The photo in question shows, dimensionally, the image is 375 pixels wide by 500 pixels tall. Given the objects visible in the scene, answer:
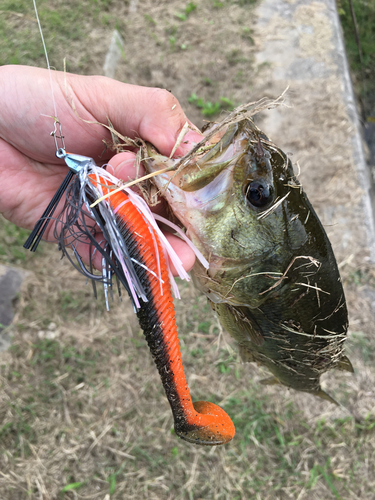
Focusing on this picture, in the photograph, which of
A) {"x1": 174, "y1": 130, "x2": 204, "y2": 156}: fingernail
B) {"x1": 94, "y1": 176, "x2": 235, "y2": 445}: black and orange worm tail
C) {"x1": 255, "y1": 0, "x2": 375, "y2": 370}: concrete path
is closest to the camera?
{"x1": 94, "y1": 176, "x2": 235, "y2": 445}: black and orange worm tail

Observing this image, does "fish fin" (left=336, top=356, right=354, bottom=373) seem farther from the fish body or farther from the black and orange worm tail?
the black and orange worm tail

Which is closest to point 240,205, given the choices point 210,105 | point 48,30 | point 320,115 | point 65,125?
point 65,125

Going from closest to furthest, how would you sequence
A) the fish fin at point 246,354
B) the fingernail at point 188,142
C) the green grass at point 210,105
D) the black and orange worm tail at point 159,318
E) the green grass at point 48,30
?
the black and orange worm tail at point 159,318
the fingernail at point 188,142
the fish fin at point 246,354
the green grass at point 48,30
the green grass at point 210,105

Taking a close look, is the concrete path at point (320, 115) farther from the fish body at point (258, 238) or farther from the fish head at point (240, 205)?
the fish head at point (240, 205)

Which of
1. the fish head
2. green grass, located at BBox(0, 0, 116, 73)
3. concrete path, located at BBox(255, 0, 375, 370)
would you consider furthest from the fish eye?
green grass, located at BBox(0, 0, 116, 73)

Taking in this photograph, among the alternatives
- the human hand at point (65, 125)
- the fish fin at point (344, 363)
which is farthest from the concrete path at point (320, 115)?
the human hand at point (65, 125)

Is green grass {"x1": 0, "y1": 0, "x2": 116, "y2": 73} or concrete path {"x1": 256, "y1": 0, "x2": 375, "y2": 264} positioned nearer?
concrete path {"x1": 256, "y1": 0, "x2": 375, "y2": 264}
